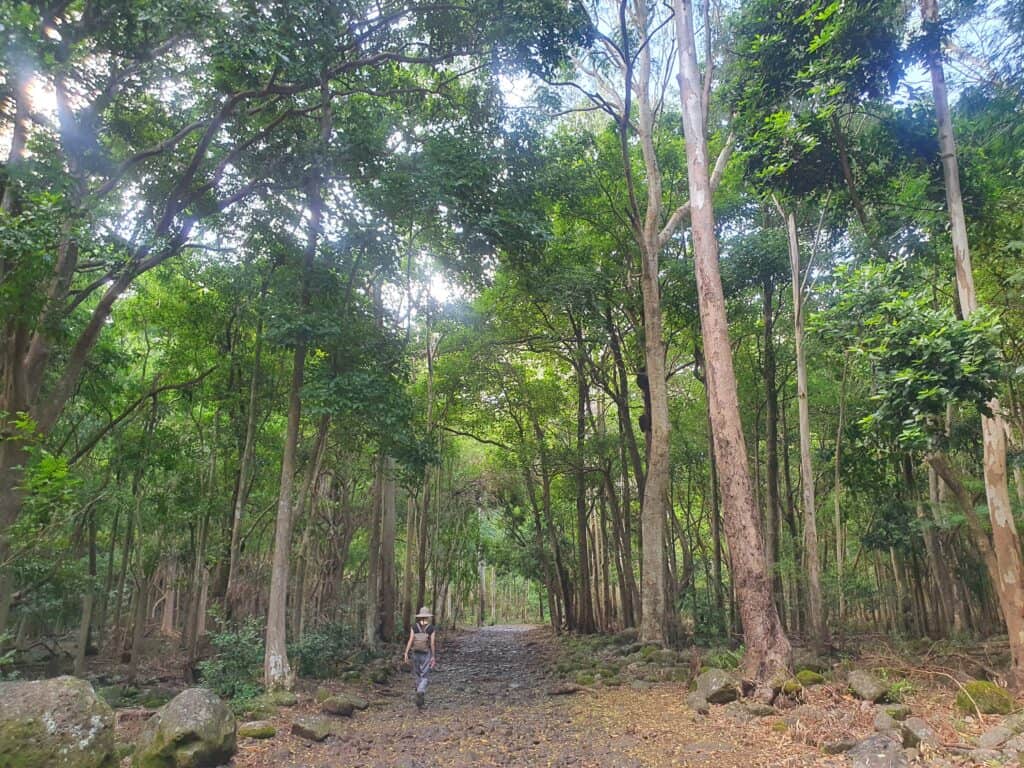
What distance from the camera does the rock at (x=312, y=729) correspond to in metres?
6.95

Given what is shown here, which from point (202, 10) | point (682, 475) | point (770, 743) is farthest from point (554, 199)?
point (682, 475)

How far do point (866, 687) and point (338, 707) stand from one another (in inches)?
262

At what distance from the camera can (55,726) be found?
469 cm

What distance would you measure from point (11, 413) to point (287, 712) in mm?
5503

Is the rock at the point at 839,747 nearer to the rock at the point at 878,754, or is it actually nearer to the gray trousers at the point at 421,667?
the rock at the point at 878,754

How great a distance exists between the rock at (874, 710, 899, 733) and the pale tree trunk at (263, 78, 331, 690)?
7.86 metres

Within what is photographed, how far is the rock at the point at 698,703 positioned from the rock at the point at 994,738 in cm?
287

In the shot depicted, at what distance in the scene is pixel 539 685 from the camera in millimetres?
11219

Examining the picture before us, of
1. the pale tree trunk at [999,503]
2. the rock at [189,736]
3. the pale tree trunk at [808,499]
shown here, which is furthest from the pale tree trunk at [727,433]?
the rock at [189,736]

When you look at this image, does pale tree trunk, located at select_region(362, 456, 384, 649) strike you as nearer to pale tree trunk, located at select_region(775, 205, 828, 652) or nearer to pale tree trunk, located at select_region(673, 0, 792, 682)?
pale tree trunk, located at select_region(673, 0, 792, 682)

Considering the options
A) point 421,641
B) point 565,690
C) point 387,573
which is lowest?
point 565,690

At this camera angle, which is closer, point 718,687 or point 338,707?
point 718,687

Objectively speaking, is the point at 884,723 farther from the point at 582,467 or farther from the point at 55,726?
the point at 582,467

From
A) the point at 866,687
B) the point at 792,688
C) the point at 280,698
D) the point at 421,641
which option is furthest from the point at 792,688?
the point at 280,698
